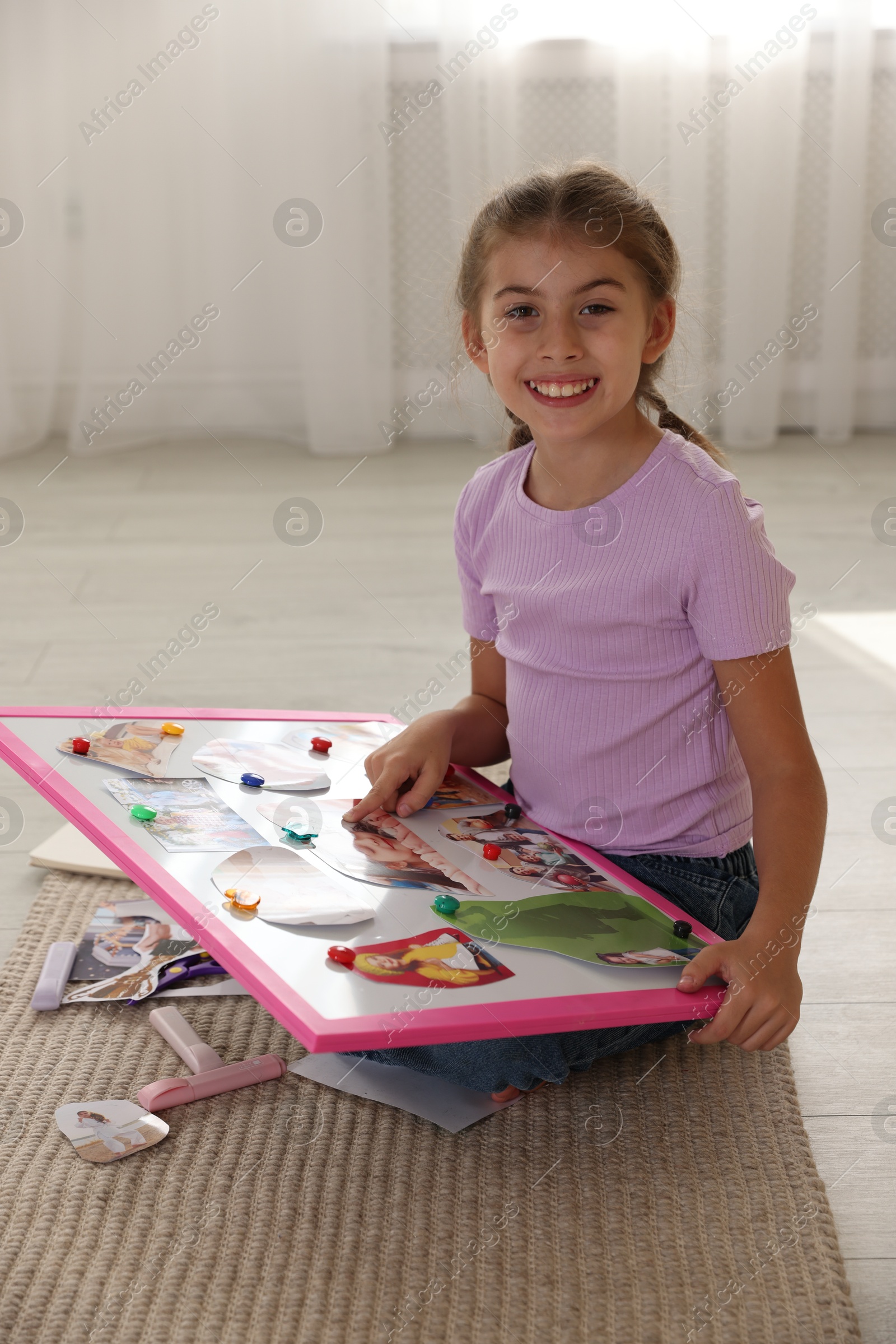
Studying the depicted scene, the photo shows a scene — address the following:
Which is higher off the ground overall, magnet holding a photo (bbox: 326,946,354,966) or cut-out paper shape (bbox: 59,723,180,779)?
cut-out paper shape (bbox: 59,723,180,779)

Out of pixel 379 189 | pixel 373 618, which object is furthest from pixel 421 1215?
pixel 379 189

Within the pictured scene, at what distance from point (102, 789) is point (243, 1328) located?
39 centimetres

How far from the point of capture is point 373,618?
1.86 m

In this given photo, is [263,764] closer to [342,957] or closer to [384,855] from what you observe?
[384,855]

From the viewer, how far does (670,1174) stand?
2.68ft

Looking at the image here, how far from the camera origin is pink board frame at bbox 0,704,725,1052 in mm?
691

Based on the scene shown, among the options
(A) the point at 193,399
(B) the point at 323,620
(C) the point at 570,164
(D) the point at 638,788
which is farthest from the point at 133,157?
(D) the point at 638,788

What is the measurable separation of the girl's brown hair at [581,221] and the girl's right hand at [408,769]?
299 mm

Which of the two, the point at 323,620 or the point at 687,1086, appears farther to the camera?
the point at 323,620

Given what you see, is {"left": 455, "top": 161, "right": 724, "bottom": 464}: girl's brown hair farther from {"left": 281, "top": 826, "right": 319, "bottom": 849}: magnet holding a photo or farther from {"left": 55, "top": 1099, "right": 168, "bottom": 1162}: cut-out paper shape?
{"left": 55, "top": 1099, "right": 168, "bottom": 1162}: cut-out paper shape

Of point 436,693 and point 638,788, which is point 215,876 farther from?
point 436,693

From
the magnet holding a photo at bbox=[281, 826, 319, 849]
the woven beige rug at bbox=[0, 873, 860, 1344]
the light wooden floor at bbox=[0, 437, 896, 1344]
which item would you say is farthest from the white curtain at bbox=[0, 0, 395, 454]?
the woven beige rug at bbox=[0, 873, 860, 1344]

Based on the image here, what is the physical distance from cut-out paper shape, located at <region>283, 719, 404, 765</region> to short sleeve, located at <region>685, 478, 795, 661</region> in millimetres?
304

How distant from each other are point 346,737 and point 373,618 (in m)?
0.77
